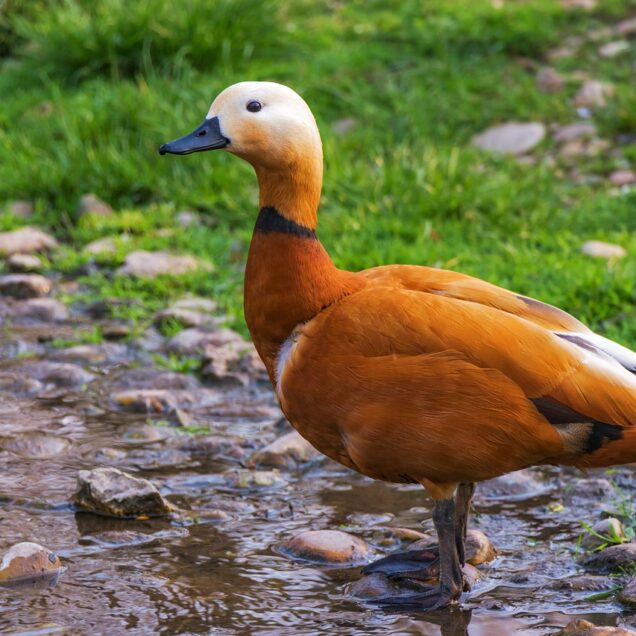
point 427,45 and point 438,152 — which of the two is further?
point 427,45

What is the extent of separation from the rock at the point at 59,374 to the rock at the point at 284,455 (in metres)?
1.07

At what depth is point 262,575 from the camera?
11.5 ft

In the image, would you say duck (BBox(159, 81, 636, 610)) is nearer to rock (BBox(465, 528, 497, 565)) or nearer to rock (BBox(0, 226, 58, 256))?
rock (BBox(465, 528, 497, 565))

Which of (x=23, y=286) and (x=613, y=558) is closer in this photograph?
(x=613, y=558)

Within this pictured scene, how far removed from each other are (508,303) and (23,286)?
10.7ft

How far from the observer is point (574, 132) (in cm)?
740

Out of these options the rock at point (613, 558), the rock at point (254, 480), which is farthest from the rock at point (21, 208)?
the rock at point (613, 558)

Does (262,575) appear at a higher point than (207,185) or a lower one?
lower

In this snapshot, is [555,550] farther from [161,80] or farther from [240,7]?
[240,7]

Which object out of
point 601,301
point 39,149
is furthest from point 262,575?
point 39,149

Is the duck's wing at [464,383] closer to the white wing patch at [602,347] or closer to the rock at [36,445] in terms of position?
the white wing patch at [602,347]

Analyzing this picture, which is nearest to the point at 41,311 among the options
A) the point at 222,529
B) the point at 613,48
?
the point at 222,529

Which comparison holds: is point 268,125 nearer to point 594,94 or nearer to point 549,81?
point 594,94

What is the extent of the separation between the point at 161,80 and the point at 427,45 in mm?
1875
